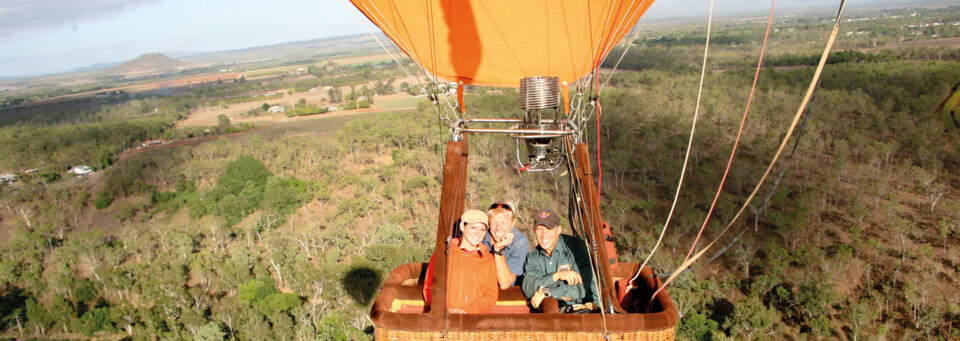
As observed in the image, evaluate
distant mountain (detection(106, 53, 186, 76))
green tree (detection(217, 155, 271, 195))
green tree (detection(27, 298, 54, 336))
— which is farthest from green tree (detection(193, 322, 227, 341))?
distant mountain (detection(106, 53, 186, 76))

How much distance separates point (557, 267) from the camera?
293 centimetres

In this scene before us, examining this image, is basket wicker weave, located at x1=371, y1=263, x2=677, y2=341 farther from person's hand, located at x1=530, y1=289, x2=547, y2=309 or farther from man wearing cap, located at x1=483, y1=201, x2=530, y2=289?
man wearing cap, located at x1=483, y1=201, x2=530, y2=289

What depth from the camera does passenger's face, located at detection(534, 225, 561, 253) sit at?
284 centimetres

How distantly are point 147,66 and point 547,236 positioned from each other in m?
184

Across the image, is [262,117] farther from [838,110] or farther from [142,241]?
[838,110]

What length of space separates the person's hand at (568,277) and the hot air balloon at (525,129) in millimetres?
113

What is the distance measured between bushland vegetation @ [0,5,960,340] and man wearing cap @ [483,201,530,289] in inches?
160

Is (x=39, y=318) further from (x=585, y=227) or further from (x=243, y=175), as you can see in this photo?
(x=585, y=227)

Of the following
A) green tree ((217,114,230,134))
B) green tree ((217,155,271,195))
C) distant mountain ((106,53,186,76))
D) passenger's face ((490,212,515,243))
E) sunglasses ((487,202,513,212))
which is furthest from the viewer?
distant mountain ((106,53,186,76))

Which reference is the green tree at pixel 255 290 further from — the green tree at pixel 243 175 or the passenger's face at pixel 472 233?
the passenger's face at pixel 472 233

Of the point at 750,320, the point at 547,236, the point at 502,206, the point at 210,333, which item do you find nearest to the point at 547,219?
the point at 547,236

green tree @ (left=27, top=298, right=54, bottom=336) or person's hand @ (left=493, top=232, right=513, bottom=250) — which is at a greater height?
person's hand @ (left=493, top=232, right=513, bottom=250)

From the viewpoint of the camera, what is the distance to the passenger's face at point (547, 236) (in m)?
2.84

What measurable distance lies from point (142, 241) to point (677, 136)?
78.0ft
